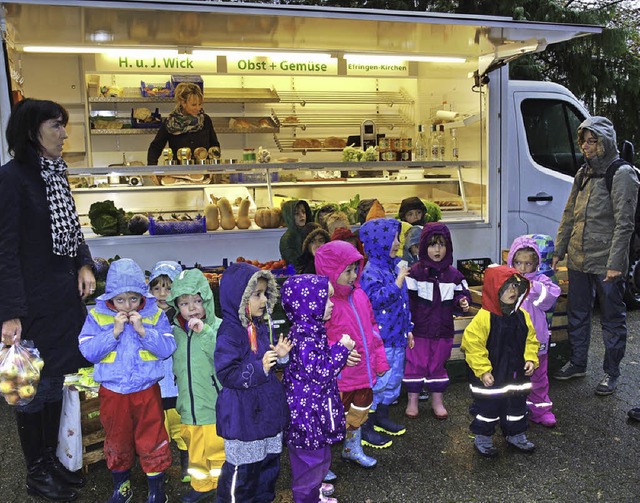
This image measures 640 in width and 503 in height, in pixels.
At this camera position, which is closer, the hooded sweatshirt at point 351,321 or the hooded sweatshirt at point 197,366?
the hooded sweatshirt at point 197,366

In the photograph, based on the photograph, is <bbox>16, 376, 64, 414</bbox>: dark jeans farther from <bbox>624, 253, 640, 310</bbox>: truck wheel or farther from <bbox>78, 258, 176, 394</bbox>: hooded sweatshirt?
<bbox>624, 253, 640, 310</bbox>: truck wheel

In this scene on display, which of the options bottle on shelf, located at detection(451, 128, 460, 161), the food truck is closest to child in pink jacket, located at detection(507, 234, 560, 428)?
the food truck

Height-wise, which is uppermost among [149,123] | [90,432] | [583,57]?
[583,57]

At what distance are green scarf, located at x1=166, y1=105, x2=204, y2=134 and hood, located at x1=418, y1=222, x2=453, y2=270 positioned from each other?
3936mm

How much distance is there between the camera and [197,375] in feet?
11.4

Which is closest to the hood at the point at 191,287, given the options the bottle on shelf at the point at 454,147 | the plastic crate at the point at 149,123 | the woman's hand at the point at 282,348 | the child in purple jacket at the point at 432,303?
the woman's hand at the point at 282,348

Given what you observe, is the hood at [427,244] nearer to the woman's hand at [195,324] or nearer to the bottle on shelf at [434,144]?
the woman's hand at [195,324]

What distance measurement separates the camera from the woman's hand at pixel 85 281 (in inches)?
149

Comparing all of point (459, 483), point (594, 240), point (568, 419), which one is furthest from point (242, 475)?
point (594, 240)

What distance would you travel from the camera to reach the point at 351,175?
24.5ft

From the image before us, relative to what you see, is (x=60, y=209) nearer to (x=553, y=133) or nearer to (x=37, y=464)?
(x=37, y=464)

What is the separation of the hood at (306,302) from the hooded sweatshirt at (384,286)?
110 cm

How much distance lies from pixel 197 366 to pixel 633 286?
6.17m

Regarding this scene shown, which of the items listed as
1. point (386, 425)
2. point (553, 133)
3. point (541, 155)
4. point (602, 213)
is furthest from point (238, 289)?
point (553, 133)
